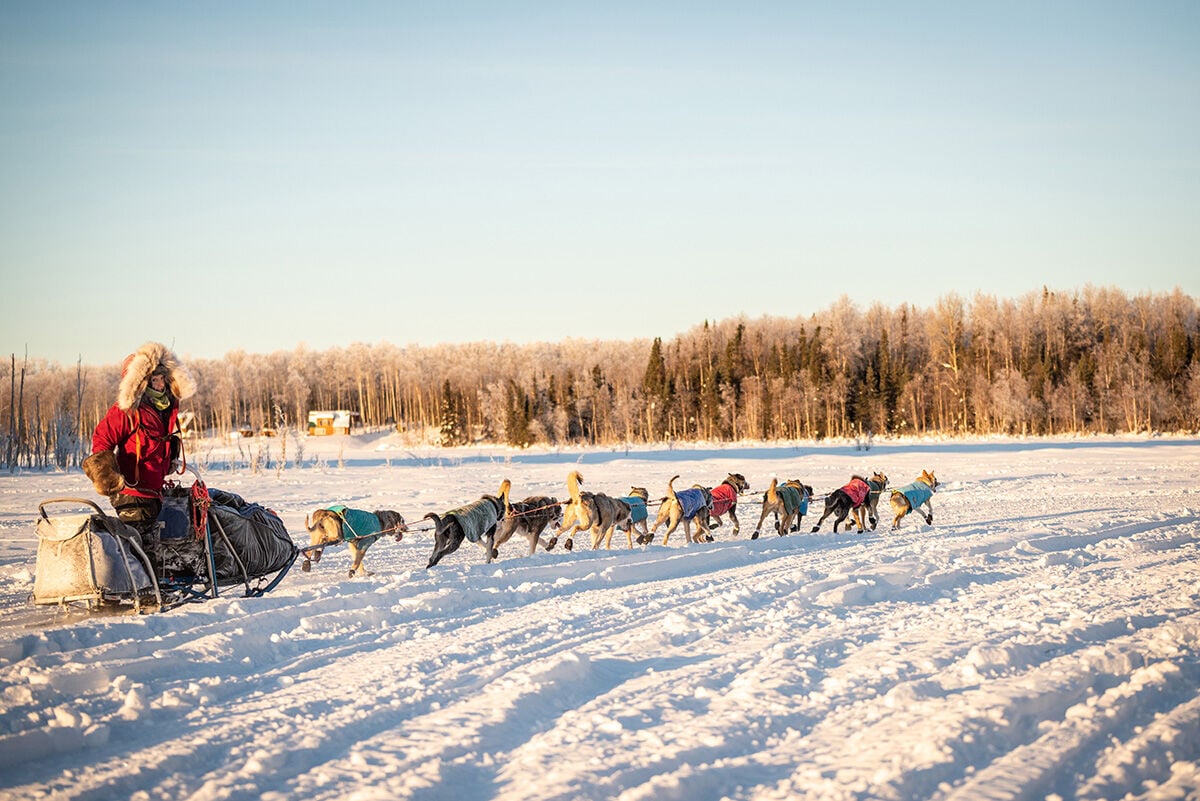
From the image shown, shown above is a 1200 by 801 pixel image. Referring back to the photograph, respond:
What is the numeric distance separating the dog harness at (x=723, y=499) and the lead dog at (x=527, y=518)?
248cm

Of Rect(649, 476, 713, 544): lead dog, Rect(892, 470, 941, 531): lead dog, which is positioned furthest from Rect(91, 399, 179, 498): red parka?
Rect(892, 470, 941, 531): lead dog

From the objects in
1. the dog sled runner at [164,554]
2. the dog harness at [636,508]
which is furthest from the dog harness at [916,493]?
the dog sled runner at [164,554]

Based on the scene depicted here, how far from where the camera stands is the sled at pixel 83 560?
6051mm

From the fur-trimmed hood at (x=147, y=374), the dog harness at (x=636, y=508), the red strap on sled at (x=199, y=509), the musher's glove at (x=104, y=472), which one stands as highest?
the fur-trimmed hood at (x=147, y=374)

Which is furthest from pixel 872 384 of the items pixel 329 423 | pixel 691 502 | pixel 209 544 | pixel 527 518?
pixel 209 544

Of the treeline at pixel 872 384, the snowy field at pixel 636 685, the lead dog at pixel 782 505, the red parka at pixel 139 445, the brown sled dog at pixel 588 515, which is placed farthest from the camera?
the treeline at pixel 872 384

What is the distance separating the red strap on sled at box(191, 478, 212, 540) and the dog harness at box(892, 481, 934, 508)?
10047 millimetres

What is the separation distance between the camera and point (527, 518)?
37.3ft

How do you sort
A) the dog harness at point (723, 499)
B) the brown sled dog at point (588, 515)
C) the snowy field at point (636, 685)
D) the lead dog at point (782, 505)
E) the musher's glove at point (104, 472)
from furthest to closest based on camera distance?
the lead dog at point (782, 505) < the dog harness at point (723, 499) < the brown sled dog at point (588, 515) < the musher's glove at point (104, 472) < the snowy field at point (636, 685)

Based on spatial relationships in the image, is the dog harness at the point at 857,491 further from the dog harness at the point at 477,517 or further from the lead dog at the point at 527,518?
the dog harness at the point at 477,517

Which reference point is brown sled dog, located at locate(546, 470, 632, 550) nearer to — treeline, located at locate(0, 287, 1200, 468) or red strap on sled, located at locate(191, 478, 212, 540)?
red strap on sled, located at locate(191, 478, 212, 540)

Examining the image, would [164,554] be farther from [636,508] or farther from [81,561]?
[636,508]

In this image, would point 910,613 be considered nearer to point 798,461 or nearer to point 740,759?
point 740,759

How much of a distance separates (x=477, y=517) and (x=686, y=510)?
11.2ft
